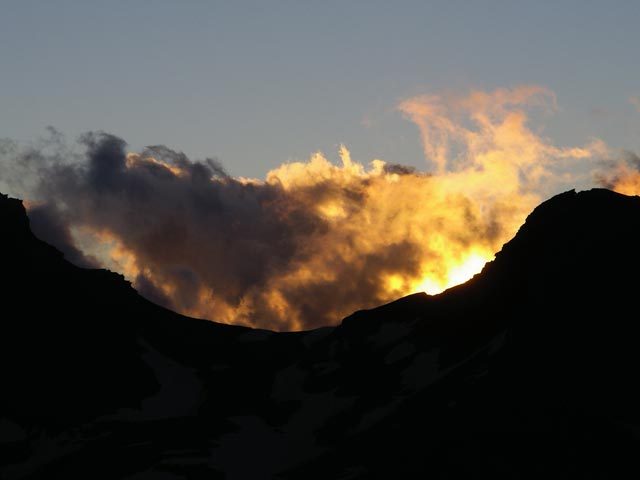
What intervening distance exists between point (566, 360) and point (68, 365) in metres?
99.6

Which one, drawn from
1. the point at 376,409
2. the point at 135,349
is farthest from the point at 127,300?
the point at 376,409

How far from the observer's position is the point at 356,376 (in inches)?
6235

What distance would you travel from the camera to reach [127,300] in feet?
630

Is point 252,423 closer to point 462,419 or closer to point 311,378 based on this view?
point 311,378

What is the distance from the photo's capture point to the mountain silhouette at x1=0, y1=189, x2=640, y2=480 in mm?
90188

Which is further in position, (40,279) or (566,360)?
(40,279)

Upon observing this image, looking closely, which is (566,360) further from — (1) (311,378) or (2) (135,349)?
(2) (135,349)

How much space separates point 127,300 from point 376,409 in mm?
77371

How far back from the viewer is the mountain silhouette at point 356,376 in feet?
296

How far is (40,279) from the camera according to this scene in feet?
568

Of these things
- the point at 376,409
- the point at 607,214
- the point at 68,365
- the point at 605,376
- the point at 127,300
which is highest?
the point at 127,300

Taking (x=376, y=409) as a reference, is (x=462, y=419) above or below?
below

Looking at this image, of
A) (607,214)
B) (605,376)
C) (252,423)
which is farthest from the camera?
(252,423)

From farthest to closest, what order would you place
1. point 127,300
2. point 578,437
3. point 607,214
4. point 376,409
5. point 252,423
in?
1. point 127,300
2. point 252,423
3. point 376,409
4. point 607,214
5. point 578,437
